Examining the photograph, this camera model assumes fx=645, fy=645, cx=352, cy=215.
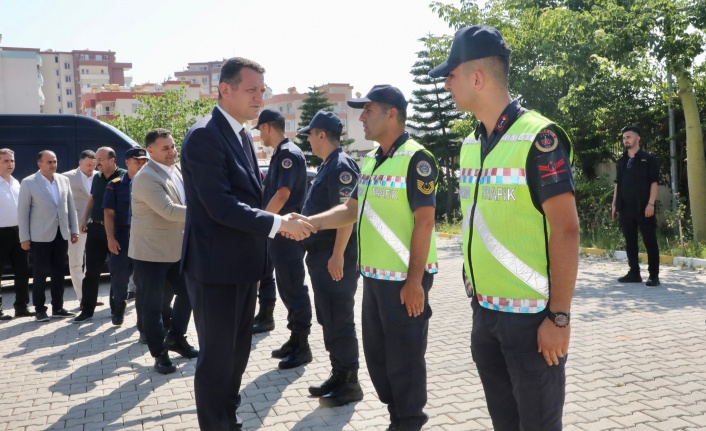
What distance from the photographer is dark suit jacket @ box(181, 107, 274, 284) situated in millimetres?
3465

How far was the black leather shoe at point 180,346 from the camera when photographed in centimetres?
605

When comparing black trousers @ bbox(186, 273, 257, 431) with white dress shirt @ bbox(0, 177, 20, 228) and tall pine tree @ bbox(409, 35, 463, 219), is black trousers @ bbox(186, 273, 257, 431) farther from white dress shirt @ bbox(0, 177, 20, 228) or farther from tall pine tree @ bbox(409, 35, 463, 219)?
tall pine tree @ bbox(409, 35, 463, 219)

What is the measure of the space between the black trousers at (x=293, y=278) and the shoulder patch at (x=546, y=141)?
3.61m

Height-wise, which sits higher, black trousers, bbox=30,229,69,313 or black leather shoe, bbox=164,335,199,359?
black trousers, bbox=30,229,69,313

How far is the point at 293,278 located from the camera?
5.88 m

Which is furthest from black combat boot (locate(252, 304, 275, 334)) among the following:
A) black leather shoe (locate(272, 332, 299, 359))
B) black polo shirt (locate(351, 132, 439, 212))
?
black polo shirt (locate(351, 132, 439, 212))

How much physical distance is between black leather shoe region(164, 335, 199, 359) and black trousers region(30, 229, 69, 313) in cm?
303

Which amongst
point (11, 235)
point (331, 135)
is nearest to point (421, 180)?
point (331, 135)

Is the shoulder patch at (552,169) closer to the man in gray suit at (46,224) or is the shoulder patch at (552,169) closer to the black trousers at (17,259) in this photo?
the man in gray suit at (46,224)

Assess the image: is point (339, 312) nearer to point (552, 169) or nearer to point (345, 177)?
point (345, 177)

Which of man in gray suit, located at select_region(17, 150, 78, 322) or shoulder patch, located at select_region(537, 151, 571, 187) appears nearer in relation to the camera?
shoulder patch, located at select_region(537, 151, 571, 187)

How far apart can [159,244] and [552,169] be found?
4.22 m

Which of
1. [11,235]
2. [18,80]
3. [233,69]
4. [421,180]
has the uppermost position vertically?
[18,80]

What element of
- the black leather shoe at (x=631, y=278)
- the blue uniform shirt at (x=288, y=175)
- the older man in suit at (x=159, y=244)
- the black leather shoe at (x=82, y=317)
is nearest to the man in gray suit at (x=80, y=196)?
the black leather shoe at (x=82, y=317)
